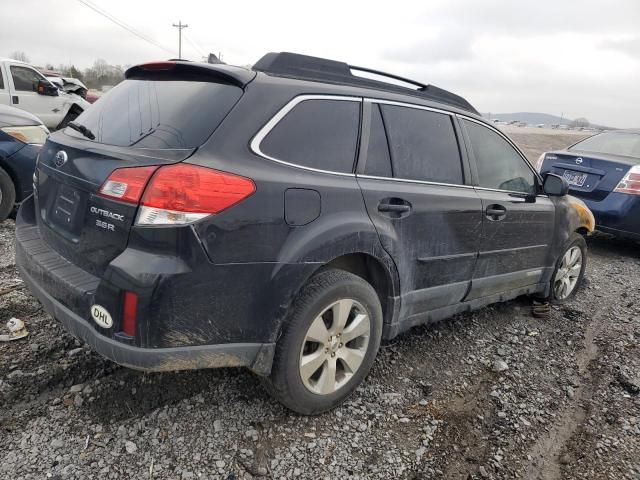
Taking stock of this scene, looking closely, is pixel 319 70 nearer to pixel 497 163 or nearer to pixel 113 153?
pixel 113 153

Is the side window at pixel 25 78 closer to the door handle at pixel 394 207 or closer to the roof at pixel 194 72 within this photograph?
the roof at pixel 194 72

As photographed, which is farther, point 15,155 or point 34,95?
point 34,95

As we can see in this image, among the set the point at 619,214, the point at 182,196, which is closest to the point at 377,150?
the point at 182,196

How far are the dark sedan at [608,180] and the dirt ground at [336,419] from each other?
328 centimetres

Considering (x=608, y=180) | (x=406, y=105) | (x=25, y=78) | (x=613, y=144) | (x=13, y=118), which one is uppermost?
(x=406, y=105)

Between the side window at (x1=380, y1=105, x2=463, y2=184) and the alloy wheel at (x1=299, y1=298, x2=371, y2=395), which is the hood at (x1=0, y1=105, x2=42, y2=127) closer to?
the side window at (x1=380, y1=105, x2=463, y2=184)

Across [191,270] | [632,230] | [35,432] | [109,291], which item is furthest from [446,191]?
[632,230]

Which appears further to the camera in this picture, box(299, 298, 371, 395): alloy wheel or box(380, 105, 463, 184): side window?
box(380, 105, 463, 184): side window

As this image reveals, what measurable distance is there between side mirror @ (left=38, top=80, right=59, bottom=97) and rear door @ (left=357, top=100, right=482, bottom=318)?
406 inches

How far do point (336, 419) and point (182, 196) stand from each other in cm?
144

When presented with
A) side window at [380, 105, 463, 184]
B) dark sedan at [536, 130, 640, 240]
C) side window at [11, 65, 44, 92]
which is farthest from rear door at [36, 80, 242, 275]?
side window at [11, 65, 44, 92]

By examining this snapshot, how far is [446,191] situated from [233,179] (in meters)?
1.52

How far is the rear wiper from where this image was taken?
2544 millimetres

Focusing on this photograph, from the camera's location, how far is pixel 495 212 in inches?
136
